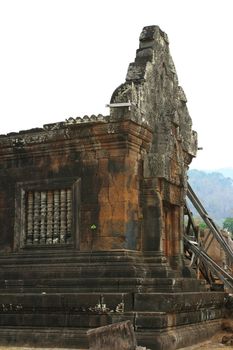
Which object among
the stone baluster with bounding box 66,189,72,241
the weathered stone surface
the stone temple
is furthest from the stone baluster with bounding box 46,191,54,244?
the weathered stone surface

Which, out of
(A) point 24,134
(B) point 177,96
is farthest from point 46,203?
(B) point 177,96

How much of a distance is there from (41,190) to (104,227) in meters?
1.75

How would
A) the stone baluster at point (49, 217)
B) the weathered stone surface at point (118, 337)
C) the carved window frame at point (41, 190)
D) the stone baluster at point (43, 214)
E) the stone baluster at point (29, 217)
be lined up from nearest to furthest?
the weathered stone surface at point (118, 337) → the carved window frame at point (41, 190) → the stone baluster at point (49, 217) → the stone baluster at point (43, 214) → the stone baluster at point (29, 217)

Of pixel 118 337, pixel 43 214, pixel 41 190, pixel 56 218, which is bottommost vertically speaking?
pixel 118 337

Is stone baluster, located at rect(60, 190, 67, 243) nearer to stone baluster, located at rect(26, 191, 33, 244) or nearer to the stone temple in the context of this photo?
the stone temple

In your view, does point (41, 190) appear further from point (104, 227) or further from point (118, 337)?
point (118, 337)

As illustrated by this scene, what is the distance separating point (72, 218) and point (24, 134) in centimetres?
220

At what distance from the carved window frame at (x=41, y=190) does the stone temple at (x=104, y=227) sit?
0.07 feet

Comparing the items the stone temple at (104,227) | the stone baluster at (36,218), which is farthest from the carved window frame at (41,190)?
the stone baluster at (36,218)

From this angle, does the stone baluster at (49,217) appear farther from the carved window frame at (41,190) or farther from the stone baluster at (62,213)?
the stone baluster at (62,213)

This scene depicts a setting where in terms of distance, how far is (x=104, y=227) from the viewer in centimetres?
1105

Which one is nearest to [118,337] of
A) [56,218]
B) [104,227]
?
[104,227]

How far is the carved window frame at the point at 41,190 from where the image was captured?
37.3 ft

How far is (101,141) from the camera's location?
36.9ft
